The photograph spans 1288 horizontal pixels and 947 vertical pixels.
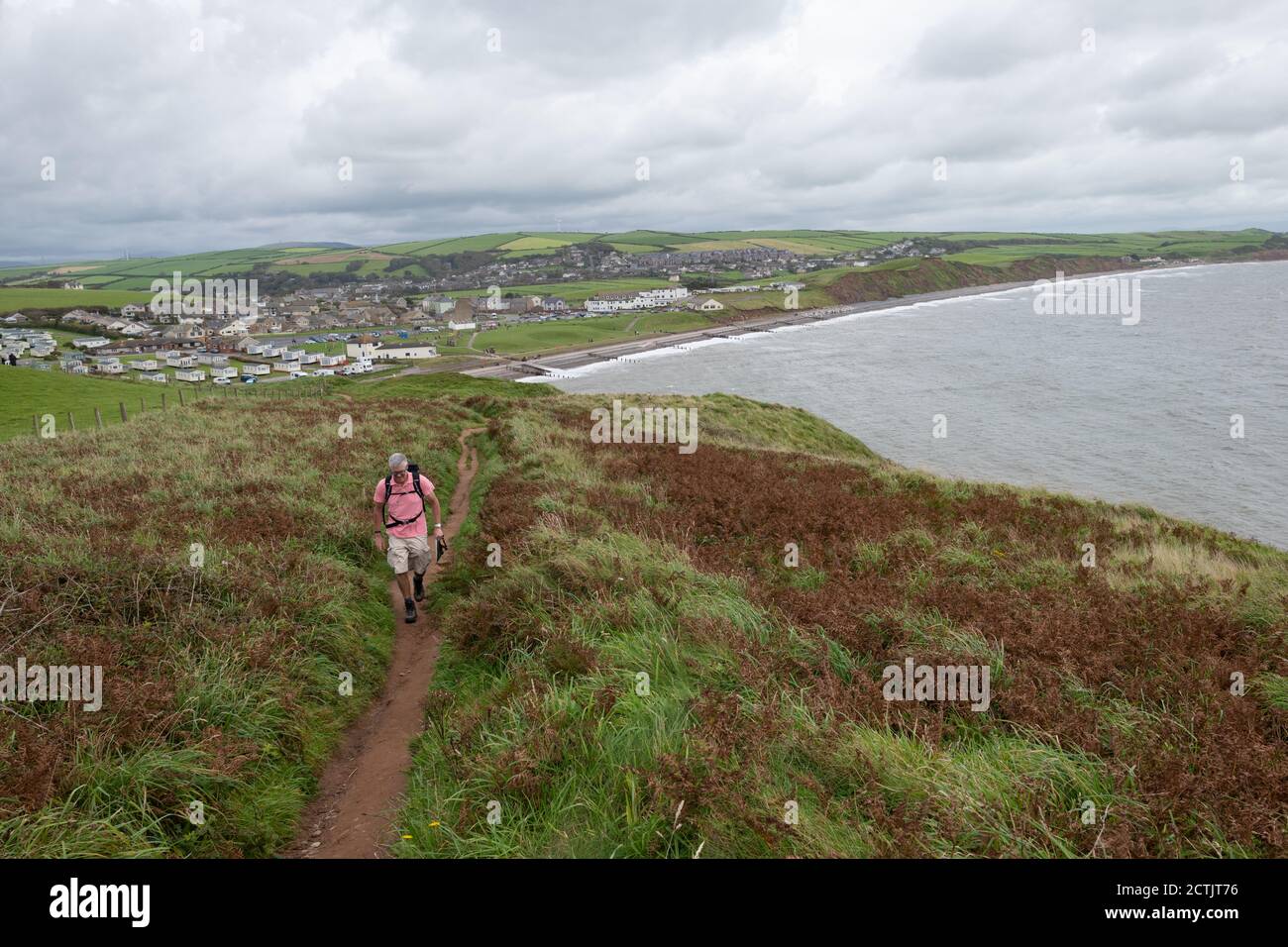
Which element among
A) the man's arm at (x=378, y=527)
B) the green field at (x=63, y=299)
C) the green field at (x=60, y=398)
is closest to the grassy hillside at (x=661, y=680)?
the man's arm at (x=378, y=527)

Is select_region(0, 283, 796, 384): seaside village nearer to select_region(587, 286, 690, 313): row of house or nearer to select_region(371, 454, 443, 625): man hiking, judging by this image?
select_region(587, 286, 690, 313): row of house

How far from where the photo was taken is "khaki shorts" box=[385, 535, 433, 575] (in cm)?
1021

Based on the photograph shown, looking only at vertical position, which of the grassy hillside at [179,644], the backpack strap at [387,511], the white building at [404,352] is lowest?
the grassy hillside at [179,644]

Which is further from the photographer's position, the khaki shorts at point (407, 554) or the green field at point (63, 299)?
the green field at point (63, 299)

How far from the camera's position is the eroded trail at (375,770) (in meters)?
5.37

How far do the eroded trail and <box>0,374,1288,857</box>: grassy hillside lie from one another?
25cm

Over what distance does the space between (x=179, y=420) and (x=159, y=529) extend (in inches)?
635
